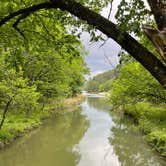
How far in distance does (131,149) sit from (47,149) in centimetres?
508

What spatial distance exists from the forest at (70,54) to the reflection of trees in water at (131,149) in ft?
1.81

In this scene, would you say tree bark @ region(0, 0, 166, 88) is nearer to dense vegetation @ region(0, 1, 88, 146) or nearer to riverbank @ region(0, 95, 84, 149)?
dense vegetation @ region(0, 1, 88, 146)

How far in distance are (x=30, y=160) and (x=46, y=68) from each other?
1338 cm

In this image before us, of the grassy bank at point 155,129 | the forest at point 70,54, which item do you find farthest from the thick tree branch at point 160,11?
the grassy bank at point 155,129

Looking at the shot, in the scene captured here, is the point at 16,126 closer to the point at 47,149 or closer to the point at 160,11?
the point at 47,149

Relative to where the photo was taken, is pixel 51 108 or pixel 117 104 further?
pixel 51 108

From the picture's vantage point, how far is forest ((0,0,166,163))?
3.47m

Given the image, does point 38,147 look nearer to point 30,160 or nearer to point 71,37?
point 30,160

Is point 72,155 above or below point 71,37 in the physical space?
below

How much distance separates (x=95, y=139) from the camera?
20.9 m

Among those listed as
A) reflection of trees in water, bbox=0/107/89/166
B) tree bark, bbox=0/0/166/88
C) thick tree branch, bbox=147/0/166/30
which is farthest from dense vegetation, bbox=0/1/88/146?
thick tree branch, bbox=147/0/166/30

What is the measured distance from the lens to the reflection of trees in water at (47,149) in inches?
579

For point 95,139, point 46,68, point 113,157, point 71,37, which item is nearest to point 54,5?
point 71,37

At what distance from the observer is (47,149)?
57.4 feet
